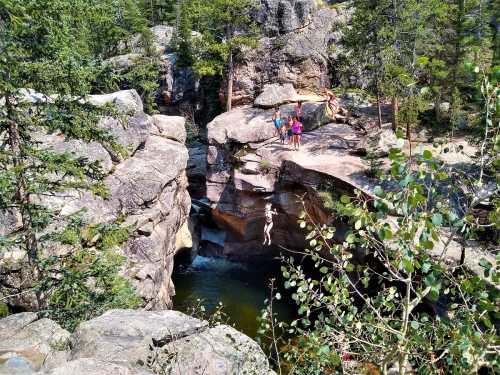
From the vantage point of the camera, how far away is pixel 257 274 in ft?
85.3

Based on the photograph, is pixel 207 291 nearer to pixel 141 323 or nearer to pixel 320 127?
pixel 320 127

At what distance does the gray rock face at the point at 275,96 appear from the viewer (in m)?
28.2

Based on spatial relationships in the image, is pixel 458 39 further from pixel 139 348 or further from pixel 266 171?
pixel 139 348

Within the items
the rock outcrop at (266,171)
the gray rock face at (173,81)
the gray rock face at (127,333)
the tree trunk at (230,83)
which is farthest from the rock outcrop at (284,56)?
the gray rock face at (127,333)

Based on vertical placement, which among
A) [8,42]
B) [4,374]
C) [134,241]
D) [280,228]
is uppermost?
[8,42]

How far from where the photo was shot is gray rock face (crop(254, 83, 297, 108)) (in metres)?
28.2

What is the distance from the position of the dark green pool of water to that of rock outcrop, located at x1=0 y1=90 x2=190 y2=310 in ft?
7.18

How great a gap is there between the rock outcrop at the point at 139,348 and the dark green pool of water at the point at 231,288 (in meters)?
12.9

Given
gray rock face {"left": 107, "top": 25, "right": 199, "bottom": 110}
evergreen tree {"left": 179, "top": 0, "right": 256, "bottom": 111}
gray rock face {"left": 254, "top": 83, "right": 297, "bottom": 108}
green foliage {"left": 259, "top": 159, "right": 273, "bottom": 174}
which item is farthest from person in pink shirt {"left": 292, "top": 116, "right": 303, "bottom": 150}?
gray rock face {"left": 107, "top": 25, "right": 199, "bottom": 110}

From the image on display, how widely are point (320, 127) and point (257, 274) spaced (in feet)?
32.7

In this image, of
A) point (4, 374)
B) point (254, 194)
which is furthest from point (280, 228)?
point (4, 374)

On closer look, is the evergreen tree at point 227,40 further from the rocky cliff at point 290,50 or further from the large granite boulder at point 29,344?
the large granite boulder at point 29,344

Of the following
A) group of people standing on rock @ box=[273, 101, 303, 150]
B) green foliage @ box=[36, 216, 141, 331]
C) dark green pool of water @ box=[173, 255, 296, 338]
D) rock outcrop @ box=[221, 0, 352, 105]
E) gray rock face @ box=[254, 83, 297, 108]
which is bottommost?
dark green pool of water @ box=[173, 255, 296, 338]

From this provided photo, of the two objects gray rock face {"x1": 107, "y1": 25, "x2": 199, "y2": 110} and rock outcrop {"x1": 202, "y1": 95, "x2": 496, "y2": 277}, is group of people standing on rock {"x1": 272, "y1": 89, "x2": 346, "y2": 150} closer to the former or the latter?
rock outcrop {"x1": 202, "y1": 95, "x2": 496, "y2": 277}
